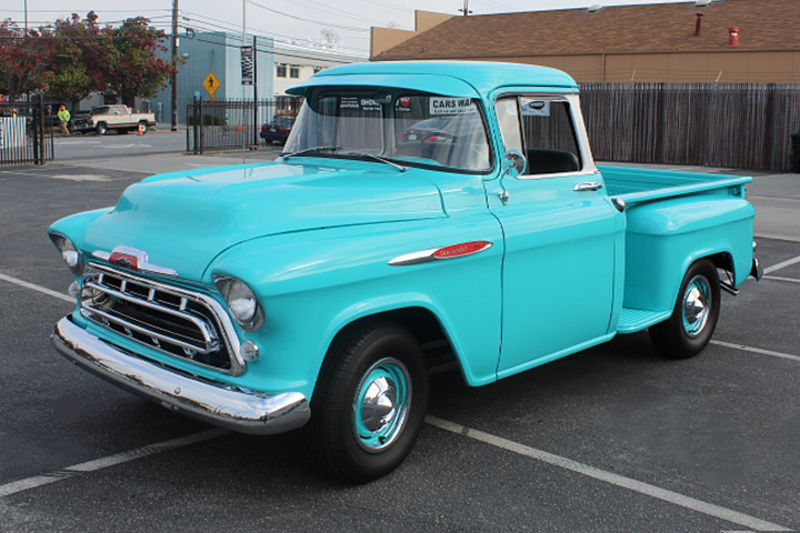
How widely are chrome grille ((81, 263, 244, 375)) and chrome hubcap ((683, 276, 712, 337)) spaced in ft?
11.7

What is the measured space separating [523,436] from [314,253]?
1762 mm

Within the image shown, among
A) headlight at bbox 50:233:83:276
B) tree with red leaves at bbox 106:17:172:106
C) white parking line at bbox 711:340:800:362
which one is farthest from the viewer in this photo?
tree with red leaves at bbox 106:17:172:106

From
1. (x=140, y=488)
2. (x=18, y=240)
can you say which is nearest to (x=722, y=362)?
(x=140, y=488)

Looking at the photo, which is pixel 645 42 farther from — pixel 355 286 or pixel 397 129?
Result: pixel 355 286

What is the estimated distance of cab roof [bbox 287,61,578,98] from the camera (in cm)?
475

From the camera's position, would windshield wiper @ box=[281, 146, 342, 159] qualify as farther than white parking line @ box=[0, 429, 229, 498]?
Yes

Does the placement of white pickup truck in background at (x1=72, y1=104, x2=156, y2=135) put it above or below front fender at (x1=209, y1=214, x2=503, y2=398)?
above

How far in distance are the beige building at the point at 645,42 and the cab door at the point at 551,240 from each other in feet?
76.8

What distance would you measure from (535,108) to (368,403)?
6.86ft

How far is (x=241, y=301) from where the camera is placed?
140 inches

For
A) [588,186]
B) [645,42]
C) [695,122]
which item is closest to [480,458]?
[588,186]

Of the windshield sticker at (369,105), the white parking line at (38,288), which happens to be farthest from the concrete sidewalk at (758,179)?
the windshield sticker at (369,105)

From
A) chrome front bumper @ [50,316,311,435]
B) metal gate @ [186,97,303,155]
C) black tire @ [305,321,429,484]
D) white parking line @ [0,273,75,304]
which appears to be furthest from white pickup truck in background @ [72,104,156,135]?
black tire @ [305,321,429,484]

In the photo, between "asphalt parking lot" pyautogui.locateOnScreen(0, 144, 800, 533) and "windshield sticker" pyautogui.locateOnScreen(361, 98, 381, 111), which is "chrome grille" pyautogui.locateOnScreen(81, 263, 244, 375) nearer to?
"asphalt parking lot" pyautogui.locateOnScreen(0, 144, 800, 533)
